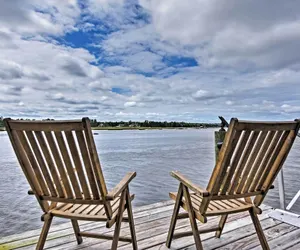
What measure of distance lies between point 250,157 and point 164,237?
3.60 feet

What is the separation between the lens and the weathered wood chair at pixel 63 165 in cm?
143

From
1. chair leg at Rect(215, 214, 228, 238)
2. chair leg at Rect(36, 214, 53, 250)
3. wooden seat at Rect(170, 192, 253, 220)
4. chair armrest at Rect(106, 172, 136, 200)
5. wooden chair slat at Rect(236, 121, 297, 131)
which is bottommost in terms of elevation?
chair leg at Rect(215, 214, 228, 238)

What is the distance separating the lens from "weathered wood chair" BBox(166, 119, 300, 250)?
59.8 inches

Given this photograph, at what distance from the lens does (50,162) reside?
60.7 inches

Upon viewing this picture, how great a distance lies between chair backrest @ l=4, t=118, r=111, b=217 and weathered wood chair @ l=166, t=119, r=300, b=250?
62 cm

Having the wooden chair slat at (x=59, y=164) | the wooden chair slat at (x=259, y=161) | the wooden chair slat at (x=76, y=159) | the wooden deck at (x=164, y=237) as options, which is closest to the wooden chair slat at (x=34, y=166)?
the wooden chair slat at (x=59, y=164)

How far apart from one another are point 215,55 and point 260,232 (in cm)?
1221

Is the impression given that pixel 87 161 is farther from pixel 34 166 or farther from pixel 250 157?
pixel 250 157

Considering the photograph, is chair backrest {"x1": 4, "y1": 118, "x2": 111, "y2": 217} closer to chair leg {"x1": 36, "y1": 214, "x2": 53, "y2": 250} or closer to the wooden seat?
chair leg {"x1": 36, "y1": 214, "x2": 53, "y2": 250}

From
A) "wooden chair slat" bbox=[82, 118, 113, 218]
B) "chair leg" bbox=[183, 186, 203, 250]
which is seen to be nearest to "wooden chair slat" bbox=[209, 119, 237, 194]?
"chair leg" bbox=[183, 186, 203, 250]

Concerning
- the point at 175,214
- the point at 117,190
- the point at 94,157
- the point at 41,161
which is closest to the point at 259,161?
the point at 175,214

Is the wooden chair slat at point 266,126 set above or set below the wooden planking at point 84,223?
above

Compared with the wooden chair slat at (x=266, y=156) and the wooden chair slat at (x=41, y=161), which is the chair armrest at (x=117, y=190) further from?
the wooden chair slat at (x=266, y=156)

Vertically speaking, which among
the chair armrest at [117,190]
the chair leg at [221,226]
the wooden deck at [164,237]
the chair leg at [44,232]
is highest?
the chair armrest at [117,190]
